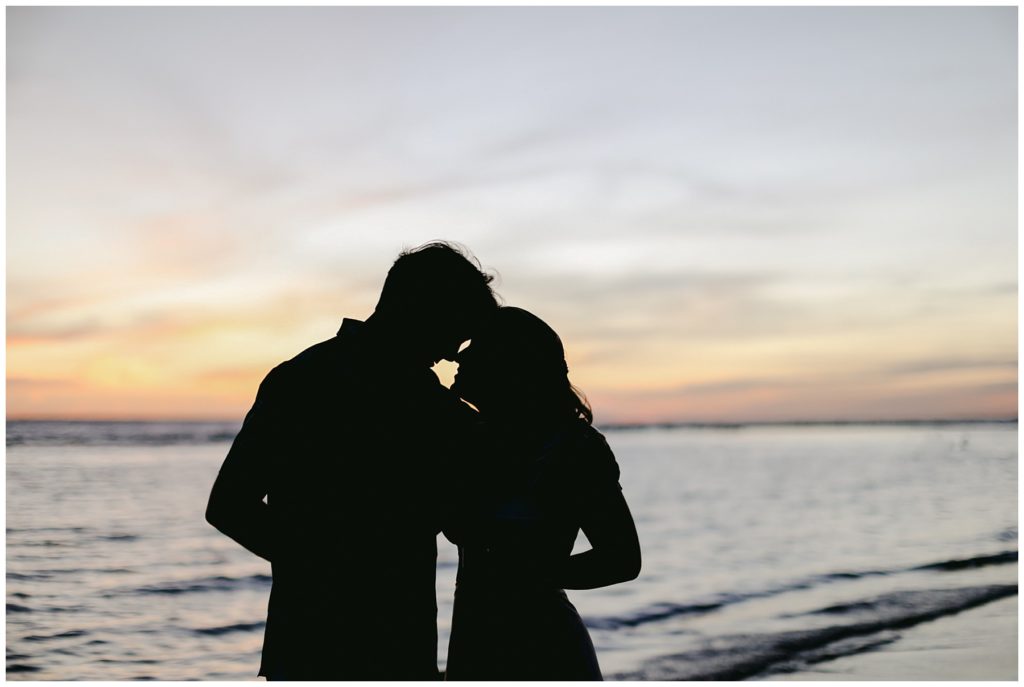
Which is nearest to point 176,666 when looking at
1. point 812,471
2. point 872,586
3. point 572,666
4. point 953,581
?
point 572,666

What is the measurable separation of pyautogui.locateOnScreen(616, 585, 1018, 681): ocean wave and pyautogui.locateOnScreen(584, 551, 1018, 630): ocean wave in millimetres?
960

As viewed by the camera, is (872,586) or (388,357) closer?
(388,357)

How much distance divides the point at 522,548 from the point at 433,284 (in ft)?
2.58

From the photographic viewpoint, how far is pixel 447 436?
2.54 metres

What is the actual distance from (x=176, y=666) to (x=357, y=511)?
22.5 feet

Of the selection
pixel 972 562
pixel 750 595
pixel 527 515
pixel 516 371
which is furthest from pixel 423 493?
pixel 972 562

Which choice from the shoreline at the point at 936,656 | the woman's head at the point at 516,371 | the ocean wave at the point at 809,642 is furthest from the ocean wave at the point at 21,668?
the woman's head at the point at 516,371

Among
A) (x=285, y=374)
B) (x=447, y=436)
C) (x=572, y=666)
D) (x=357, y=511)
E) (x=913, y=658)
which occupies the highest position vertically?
(x=285, y=374)

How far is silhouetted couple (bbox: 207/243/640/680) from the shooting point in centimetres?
243

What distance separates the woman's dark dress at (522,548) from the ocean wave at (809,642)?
609 cm

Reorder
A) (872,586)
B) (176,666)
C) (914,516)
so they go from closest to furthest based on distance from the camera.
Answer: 1. (176,666)
2. (872,586)
3. (914,516)

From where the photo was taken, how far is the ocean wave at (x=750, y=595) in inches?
401

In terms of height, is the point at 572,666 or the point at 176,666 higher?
the point at 572,666

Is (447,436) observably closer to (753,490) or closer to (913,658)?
(913,658)
